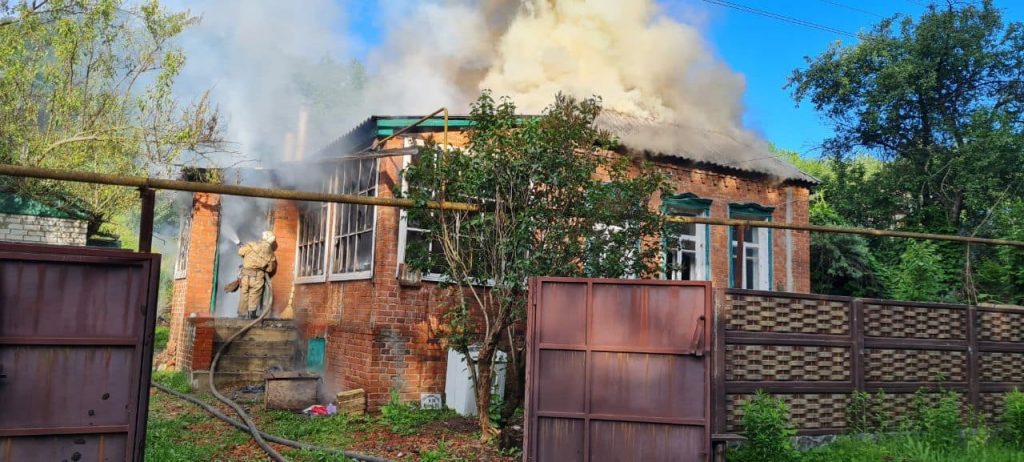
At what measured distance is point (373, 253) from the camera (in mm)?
9430

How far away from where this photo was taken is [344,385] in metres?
9.50

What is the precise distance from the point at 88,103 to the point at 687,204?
11849 millimetres

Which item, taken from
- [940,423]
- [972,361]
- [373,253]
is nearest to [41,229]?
[373,253]

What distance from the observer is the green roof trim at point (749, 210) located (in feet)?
43.3

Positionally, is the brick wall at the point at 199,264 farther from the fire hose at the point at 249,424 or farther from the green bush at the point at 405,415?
the green bush at the point at 405,415

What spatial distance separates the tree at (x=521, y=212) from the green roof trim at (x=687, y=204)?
533cm

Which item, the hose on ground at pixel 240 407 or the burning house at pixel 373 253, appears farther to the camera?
the burning house at pixel 373 253

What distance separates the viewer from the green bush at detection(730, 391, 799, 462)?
6.37m

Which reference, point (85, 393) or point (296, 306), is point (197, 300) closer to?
point (296, 306)

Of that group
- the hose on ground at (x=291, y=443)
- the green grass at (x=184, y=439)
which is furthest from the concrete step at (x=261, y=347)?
the hose on ground at (x=291, y=443)

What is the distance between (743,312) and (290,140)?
390 inches

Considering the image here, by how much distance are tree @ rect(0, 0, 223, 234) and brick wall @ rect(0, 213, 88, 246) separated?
0.35 metres

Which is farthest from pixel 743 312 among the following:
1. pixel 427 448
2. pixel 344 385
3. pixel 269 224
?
pixel 269 224

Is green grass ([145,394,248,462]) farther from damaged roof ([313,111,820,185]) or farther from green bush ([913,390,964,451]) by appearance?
green bush ([913,390,964,451])
